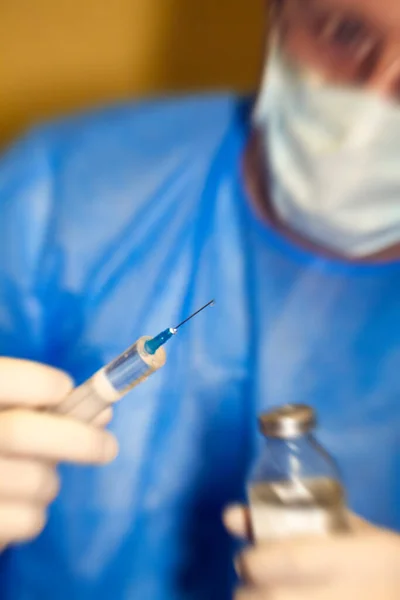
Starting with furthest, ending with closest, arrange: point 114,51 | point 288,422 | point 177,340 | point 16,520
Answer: point 114,51, point 177,340, point 16,520, point 288,422

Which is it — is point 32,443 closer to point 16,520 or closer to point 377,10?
point 16,520

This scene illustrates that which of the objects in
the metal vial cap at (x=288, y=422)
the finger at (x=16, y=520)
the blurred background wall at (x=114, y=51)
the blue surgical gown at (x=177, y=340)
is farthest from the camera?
the blurred background wall at (x=114, y=51)

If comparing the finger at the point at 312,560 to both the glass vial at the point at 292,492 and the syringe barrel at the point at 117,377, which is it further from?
the syringe barrel at the point at 117,377

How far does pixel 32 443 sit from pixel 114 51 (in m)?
0.72

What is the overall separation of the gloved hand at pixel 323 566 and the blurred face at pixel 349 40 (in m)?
0.37

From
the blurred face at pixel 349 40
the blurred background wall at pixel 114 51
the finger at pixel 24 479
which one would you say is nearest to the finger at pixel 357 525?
the finger at pixel 24 479

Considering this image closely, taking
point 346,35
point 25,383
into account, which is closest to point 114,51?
point 346,35

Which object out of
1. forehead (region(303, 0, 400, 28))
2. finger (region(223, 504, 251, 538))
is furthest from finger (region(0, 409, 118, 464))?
forehead (region(303, 0, 400, 28))

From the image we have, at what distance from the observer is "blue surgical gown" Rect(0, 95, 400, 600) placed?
0.61 metres

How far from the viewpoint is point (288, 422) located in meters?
0.40

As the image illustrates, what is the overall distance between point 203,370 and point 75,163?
26 centimetres

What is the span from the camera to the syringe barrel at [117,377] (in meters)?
0.46

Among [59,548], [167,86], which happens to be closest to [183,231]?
[59,548]

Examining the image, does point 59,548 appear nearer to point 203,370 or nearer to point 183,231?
point 203,370
